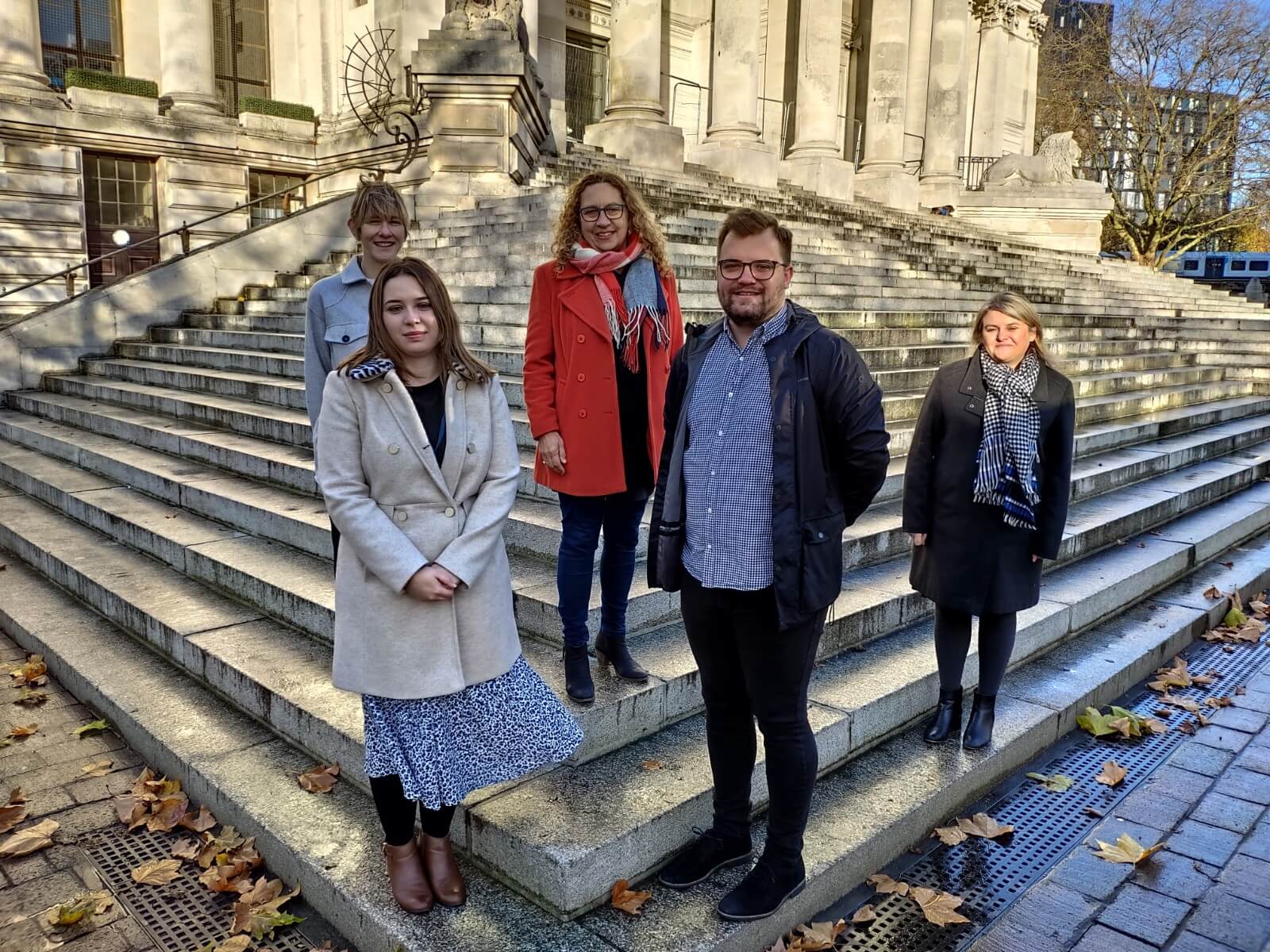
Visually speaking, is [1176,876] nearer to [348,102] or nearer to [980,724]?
[980,724]

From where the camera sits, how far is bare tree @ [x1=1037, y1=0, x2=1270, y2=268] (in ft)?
109

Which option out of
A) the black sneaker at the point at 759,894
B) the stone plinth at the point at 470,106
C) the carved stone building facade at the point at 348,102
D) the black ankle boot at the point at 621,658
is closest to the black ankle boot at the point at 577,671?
the black ankle boot at the point at 621,658

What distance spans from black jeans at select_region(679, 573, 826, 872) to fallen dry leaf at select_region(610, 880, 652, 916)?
0.41 metres

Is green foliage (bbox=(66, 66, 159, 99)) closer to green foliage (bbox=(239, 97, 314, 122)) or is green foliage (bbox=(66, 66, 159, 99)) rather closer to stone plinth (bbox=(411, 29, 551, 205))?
green foliage (bbox=(239, 97, 314, 122))

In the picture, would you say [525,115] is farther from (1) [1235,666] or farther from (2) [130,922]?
(2) [130,922]

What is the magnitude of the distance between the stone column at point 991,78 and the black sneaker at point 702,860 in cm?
3262

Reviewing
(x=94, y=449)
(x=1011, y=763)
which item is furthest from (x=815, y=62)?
(x=1011, y=763)

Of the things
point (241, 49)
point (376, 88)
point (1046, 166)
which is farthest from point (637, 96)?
point (1046, 166)

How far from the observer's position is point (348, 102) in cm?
2080

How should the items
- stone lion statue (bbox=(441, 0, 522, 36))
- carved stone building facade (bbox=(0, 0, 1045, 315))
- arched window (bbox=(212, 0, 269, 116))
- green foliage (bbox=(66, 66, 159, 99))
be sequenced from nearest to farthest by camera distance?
stone lion statue (bbox=(441, 0, 522, 36)), carved stone building facade (bbox=(0, 0, 1045, 315)), green foliage (bbox=(66, 66, 159, 99)), arched window (bbox=(212, 0, 269, 116))

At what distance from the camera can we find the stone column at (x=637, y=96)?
18.3 meters

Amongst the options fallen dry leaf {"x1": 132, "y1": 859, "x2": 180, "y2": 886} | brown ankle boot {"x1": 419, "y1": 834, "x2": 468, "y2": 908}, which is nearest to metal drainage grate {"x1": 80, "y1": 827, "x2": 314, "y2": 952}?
fallen dry leaf {"x1": 132, "y1": 859, "x2": 180, "y2": 886}

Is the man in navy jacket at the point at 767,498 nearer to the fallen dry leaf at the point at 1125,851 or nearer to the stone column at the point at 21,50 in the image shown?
the fallen dry leaf at the point at 1125,851

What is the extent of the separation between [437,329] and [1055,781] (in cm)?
326
